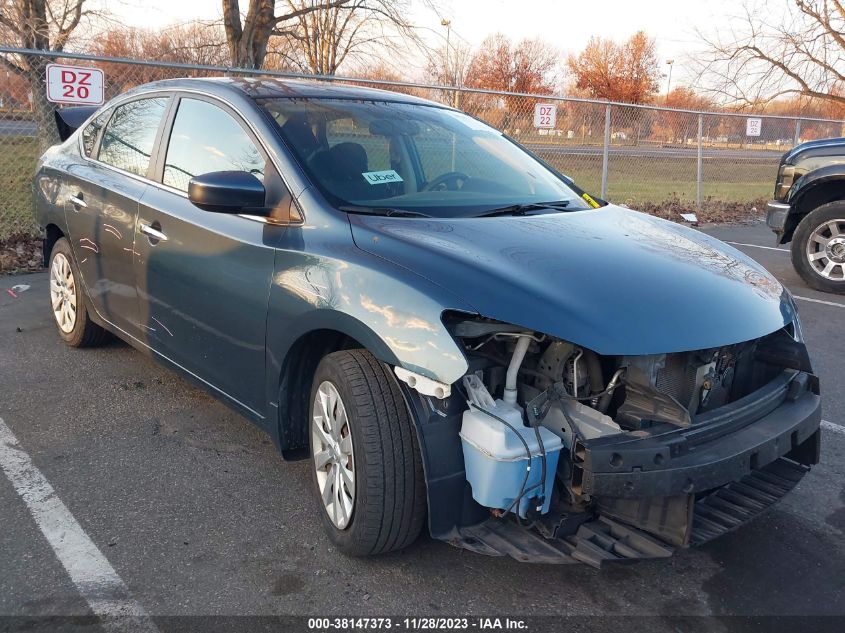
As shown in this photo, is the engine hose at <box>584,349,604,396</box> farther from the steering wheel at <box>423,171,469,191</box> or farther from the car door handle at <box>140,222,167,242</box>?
the car door handle at <box>140,222,167,242</box>

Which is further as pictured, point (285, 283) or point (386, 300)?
point (285, 283)

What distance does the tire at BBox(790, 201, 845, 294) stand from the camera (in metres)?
7.35

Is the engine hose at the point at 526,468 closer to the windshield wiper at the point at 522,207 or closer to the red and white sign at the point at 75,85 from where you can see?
the windshield wiper at the point at 522,207

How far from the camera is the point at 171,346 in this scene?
3729 millimetres

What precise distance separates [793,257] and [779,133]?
32.7 feet

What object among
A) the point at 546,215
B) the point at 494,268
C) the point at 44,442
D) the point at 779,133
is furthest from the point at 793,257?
the point at 779,133

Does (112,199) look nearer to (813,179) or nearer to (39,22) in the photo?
(813,179)

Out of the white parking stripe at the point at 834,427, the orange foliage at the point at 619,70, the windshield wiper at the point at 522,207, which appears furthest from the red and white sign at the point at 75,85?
the orange foliage at the point at 619,70

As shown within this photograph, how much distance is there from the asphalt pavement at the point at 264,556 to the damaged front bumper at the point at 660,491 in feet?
0.93

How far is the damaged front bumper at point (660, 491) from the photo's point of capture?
7.54 ft

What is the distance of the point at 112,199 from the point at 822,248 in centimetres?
660

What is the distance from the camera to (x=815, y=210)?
7477mm

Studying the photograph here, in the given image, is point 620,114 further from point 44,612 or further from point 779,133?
point 44,612

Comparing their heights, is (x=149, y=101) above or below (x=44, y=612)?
above
